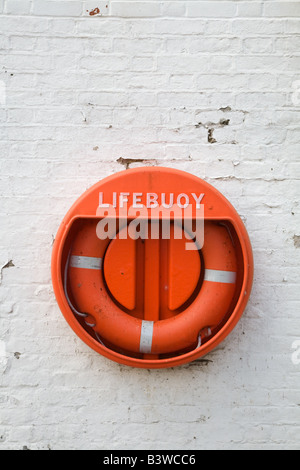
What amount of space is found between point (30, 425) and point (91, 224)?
732 millimetres

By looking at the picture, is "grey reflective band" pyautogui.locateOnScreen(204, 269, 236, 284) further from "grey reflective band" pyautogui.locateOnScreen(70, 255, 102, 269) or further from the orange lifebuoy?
"grey reflective band" pyautogui.locateOnScreen(70, 255, 102, 269)

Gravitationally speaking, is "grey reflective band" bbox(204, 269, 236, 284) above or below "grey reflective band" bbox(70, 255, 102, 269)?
below

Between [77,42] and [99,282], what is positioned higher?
[77,42]

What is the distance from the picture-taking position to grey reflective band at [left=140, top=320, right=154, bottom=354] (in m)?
1.25

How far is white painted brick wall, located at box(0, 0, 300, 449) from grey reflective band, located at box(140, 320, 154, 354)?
0.16 metres

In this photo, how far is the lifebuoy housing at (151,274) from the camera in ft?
4.03

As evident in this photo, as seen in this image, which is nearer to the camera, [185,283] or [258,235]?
[185,283]

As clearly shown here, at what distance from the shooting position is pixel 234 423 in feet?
4.50

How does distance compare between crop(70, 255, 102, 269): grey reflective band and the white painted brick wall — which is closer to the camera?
crop(70, 255, 102, 269): grey reflective band

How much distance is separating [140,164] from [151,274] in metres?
0.38

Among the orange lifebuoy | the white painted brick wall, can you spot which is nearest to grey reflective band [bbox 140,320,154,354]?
the orange lifebuoy
